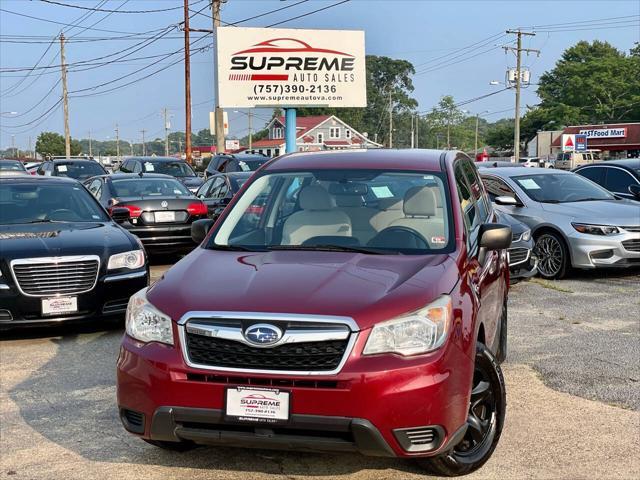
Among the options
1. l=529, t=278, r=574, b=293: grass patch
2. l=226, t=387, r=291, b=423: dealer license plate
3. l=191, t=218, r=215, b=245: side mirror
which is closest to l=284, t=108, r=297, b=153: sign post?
l=529, t=278, r=574, b=293: grass patch

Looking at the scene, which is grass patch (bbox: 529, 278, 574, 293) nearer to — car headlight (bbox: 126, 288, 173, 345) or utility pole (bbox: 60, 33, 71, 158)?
car headlight (bbox: 126, 288, 173, 345)

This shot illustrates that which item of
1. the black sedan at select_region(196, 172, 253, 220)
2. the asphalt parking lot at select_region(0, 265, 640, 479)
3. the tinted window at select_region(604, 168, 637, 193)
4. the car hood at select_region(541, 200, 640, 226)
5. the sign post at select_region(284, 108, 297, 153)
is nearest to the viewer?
the asphalt parking lot at select_region(0, 265, 640, 479)

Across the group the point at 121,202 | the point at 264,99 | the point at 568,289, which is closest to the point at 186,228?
the point at 121,202

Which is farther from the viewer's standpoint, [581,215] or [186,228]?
[186,228]

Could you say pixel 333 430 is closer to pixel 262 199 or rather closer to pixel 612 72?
pixel 262 199

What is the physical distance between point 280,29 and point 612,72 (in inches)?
2942

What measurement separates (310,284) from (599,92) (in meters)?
92.4

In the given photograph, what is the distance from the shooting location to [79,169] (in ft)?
71.3

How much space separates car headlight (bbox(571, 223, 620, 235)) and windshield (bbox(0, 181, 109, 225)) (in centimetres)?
614

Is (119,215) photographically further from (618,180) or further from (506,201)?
(618,180)

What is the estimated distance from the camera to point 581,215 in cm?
1054

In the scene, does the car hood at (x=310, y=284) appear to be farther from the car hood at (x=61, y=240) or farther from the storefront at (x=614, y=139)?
A: the storefront at (x=614, y=139)

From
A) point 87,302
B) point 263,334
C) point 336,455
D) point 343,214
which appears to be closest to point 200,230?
point 343,214

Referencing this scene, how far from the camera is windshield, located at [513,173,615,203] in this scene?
36.8ft
